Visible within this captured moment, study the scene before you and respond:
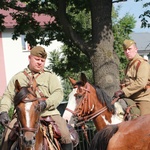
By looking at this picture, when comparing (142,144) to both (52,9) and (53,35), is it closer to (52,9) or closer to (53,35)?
(52,9)

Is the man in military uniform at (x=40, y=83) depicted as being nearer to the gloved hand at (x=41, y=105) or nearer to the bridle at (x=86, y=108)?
the gloved hand at (x=41, y=105)

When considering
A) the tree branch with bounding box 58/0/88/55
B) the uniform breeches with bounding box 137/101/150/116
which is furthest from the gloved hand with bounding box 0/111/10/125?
the tree branch with bounding box 58/0/88/55

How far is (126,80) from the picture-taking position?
816cm

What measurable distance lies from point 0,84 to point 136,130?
31.5 m

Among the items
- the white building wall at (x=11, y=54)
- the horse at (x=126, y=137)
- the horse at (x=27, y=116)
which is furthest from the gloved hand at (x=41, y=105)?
the white building wall at (x=11, y=54)

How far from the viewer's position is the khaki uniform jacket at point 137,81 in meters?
7.76

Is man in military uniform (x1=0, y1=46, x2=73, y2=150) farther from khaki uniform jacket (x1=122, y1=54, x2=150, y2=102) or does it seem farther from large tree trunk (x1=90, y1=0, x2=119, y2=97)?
large tree trunk (x1=90, y1=0, x2=119, y2=97)

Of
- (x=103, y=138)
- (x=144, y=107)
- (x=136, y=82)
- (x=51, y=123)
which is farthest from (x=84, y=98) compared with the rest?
(x=103, y=138)

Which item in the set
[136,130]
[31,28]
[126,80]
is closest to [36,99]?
[136,130]

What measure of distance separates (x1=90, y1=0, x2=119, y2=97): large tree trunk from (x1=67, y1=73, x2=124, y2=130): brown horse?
4743 mm

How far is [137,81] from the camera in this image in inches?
307

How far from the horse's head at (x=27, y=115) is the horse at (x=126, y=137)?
92cm

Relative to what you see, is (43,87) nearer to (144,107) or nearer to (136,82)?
(136,82)

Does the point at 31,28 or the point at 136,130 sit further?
the point at 31,28
